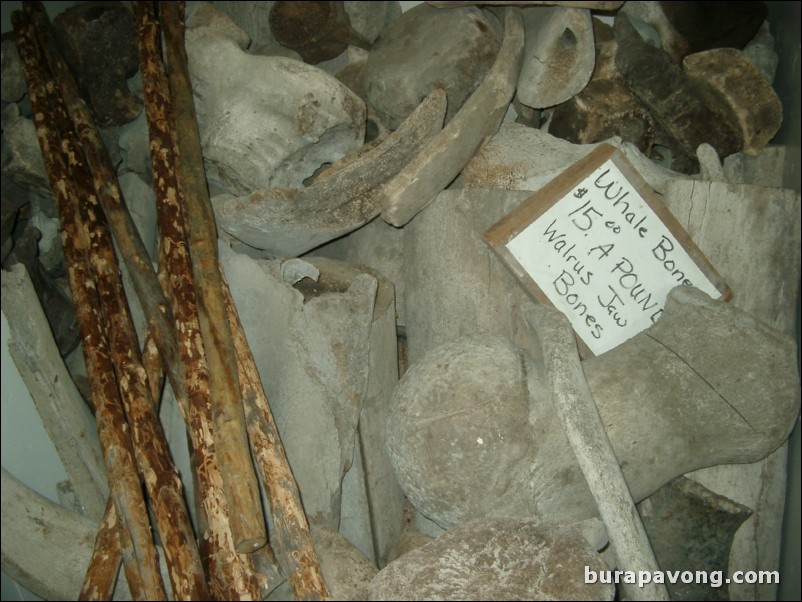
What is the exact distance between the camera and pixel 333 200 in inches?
61.3

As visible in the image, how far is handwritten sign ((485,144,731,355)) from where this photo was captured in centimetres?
148

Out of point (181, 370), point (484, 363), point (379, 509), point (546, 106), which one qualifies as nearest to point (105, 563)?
point (181, 370)

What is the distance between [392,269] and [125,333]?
71cm

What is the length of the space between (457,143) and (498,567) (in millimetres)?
973

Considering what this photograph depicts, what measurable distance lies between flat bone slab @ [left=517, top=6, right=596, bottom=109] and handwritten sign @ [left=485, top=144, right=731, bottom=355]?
306 millimetres

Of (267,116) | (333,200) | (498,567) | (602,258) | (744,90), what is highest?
(267,116)

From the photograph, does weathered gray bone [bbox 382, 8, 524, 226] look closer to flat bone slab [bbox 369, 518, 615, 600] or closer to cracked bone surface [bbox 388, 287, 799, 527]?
cracked bone surface [bbox 388, 287, 799, 527]

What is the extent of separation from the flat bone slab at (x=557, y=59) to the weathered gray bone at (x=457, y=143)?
0.16ft

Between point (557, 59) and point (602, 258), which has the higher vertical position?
point (557, 59)

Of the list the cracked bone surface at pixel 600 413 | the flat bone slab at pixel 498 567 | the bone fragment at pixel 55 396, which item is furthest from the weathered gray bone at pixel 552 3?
the bone fragment at pixel 55 396

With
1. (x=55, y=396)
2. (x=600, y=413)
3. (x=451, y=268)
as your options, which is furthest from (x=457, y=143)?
(x=55, y=396)

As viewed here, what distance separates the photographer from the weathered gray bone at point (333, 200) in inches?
59.7

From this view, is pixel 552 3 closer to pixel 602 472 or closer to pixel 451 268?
pixel 451 268

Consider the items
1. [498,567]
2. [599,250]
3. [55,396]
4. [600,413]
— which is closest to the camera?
Answer: [498,567]
